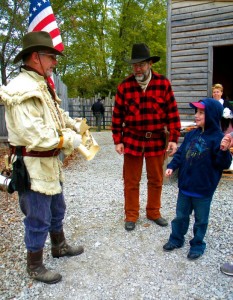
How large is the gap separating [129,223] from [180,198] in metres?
0.90

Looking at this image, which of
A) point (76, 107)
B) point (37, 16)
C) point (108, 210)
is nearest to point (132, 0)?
point (76, 107)

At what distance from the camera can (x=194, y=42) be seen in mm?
6414

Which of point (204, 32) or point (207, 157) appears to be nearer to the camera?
point (207, 157)

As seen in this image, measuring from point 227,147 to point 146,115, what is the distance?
3.68ft

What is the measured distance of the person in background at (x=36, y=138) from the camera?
2207mm

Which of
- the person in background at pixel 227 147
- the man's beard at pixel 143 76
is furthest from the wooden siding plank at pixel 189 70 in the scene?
the person in background at pixel 227 147

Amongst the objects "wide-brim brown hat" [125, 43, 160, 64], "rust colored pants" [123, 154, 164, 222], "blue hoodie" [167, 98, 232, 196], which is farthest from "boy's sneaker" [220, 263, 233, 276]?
"wide-brim brown hat" [125, 43, 160, 64]

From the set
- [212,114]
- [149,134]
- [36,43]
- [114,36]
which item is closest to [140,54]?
[149,134]

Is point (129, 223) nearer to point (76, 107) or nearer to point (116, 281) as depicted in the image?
point (116, 281)

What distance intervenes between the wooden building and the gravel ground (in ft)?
9.44

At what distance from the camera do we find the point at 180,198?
2912 mm

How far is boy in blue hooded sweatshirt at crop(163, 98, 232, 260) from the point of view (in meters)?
2.67

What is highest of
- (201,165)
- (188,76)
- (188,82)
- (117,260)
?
(188,76)

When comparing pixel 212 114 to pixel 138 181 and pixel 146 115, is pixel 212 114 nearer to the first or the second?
pixel 146 115
